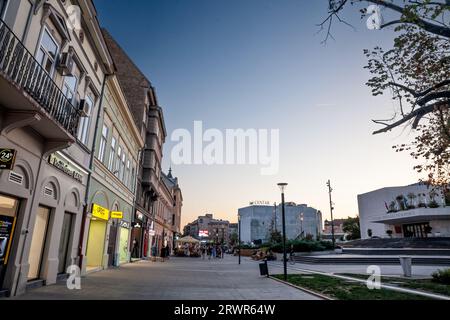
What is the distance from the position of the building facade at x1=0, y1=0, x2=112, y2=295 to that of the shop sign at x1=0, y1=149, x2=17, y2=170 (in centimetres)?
Answer: 2

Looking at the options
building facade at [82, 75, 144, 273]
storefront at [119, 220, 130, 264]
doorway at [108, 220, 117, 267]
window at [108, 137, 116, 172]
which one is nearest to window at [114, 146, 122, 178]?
building facade at [82, 75, 144, 273]

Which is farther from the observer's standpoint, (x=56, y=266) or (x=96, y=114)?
(x=96, y=114)

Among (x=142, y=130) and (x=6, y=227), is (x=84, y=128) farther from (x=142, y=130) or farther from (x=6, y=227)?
(x=142, y=130)

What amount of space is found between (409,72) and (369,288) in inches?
327

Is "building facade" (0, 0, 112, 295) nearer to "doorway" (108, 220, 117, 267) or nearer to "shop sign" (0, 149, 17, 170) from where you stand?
"shop sign" (0, 149, 17, 170)

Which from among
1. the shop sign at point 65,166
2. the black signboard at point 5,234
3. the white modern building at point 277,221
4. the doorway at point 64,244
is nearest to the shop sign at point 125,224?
the doorway at point 64,244

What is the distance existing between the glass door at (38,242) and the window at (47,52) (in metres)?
4.71

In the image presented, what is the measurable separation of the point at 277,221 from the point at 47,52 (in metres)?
129

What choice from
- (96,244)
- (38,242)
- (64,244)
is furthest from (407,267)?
(38,242)

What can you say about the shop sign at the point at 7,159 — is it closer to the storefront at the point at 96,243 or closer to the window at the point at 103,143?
the window at the point at 103,143

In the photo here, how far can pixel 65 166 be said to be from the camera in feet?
37.0
